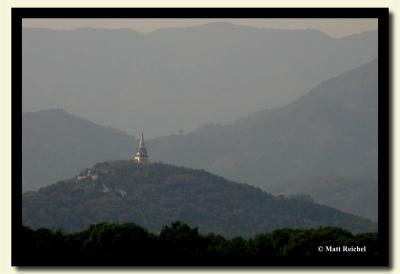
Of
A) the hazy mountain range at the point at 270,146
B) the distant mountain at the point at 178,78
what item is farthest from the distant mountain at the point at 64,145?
the distant mountain at the point at 178,78

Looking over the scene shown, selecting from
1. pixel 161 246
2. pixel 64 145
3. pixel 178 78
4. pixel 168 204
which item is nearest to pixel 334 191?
pixel 168 204

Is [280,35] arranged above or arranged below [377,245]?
above

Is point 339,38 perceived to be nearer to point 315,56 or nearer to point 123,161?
point 315,56

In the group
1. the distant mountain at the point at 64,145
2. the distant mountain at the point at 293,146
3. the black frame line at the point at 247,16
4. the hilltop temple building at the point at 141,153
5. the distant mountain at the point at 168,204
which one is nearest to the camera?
the black frame line at the point at 247,16

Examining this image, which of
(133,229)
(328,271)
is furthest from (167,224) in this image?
(328,271)

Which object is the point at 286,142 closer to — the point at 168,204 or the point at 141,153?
the point at 168,204

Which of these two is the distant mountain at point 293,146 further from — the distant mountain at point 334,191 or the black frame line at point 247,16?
the black frame line at point 247,16

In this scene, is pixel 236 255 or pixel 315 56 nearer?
pixel 236 255
